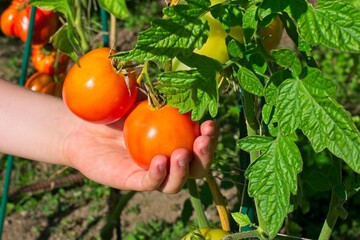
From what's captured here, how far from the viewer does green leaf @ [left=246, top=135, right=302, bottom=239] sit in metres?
0.73

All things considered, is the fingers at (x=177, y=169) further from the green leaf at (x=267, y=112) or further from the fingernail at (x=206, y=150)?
the green leaf at (x=267, y=112)

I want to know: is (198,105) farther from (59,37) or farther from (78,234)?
(78,234)

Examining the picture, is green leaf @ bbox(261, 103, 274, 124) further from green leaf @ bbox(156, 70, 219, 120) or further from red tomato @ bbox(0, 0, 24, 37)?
red tomato @ bbox(0, 0, 24, 37)

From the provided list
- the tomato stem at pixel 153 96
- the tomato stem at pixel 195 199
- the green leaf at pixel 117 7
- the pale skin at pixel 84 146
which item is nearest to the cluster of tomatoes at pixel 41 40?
the pale skin at pixel 84 146

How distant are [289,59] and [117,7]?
0.69ft

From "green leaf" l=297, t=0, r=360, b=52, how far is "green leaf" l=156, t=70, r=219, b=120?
0.50ft

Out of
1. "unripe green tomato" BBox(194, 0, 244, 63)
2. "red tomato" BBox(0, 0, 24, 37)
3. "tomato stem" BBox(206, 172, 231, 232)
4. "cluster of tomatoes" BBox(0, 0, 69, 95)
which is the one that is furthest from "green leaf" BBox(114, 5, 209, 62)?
"red tomato" BBox(0, 0, 24, 37)

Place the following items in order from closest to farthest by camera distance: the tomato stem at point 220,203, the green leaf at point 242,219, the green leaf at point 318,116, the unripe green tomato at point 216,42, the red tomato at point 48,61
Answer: the green leaf at point 318,116 → the unripe green tomato at point 216,42 → the green leaf at point 242,219 → the tomato stem at point 220,203 → the red tomato at point 48,61

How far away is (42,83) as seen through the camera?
71.2 inches

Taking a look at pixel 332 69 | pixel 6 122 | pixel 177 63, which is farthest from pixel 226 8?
pixel 332 69

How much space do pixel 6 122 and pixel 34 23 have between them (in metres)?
0.51

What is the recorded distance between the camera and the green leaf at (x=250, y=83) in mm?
752

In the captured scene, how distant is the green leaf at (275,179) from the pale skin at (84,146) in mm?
117

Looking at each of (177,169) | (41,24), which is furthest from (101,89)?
(41,24)
